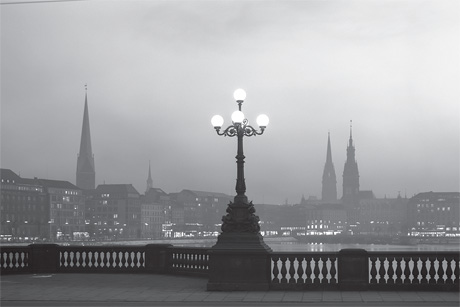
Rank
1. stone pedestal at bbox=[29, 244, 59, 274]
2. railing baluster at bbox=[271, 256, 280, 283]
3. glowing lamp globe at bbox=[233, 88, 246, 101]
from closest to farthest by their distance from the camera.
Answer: railing baluster at bbox=[271, 256, 280, 283]
glowing lamp globe at bbox=[233, 88, 246, 101]
stone pedestal at bbox=[29, 244, 59, 274]

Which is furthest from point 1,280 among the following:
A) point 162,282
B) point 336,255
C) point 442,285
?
point 442,285

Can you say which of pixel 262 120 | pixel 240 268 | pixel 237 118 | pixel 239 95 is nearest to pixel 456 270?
pixel 240 268

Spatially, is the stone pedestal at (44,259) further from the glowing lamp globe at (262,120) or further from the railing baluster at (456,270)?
the railing baluster at (456,270)

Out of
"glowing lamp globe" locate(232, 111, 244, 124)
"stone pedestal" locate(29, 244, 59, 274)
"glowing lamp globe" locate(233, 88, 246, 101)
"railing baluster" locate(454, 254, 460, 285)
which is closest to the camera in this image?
"railing baluster" locate(454, 254, 460, 285)

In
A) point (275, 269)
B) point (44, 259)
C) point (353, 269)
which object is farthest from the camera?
point (44, 259)

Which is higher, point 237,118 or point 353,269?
point 237,118

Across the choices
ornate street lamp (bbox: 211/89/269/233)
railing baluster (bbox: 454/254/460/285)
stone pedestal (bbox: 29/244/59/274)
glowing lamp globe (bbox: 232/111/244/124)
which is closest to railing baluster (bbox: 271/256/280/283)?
ornate street lamp (bbox: 211/89/269/233)

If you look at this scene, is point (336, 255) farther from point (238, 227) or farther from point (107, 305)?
point (107, 305)

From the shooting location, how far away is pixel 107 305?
1891 centimetres

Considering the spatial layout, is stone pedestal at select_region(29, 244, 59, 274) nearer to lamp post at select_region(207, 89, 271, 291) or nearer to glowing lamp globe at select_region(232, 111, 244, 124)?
lamp post at select_region(207, 89, 271, 291)

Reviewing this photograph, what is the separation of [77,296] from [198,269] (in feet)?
22.7

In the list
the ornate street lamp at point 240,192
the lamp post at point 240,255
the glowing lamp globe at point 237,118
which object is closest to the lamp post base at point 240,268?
the lamp post at point 240,255

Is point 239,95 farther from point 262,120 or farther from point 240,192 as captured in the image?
point 240,192

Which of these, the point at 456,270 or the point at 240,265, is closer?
the point at 456,270
